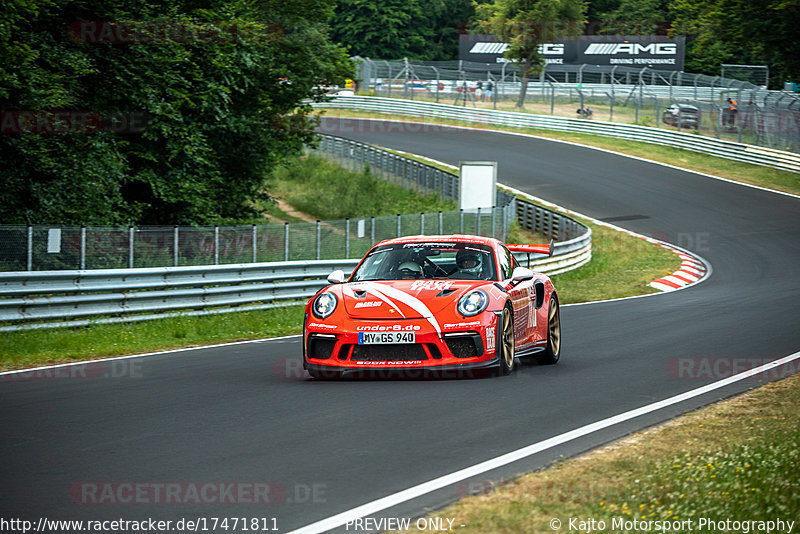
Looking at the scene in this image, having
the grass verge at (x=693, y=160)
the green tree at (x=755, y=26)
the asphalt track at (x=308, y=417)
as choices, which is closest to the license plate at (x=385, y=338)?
the asphalt track at (x=308, y=417)

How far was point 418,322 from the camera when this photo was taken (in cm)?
952

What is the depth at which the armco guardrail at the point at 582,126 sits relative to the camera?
44.7 m

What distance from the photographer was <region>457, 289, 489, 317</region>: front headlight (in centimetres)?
964

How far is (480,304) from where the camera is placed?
9.73m

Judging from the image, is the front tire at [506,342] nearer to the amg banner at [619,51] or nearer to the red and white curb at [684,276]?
the red and white curb at [684,276]

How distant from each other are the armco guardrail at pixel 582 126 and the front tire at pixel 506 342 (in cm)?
3608

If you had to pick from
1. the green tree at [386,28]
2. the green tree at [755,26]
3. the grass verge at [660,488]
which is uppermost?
the green tree at [386,28]

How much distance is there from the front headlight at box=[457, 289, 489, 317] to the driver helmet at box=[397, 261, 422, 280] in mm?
932

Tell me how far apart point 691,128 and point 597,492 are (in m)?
47.1

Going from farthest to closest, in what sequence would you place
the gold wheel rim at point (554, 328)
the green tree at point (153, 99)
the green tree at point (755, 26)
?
the green tree at point (755, 26), the green tree at point (153, 99), the gold wheel rim at point (554, 328)

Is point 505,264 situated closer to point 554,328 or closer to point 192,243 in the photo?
point 554,328

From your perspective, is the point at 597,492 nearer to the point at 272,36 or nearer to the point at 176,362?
the point at 176,362

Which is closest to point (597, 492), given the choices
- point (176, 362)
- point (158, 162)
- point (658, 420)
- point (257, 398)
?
point (658, 420)

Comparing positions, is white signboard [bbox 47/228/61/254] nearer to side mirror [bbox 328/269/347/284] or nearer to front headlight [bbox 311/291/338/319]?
side mirror [bbox 328/269/347/284]
